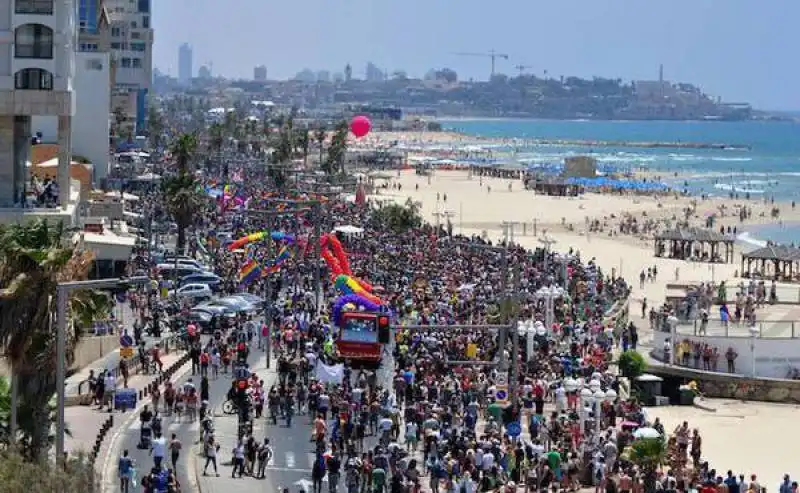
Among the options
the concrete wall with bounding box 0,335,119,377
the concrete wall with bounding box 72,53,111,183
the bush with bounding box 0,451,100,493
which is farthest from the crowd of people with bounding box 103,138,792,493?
the concrete wall with bounding box 72,53,111,183

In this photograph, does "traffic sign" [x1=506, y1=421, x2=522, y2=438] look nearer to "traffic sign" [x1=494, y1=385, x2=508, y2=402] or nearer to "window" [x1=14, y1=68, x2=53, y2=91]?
"traffic sign" [x1=494, y1=385, x2=508, y2=402]

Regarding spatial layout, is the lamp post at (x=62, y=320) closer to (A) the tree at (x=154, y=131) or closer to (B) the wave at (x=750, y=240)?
(B) the wave at (x=750, y=240)

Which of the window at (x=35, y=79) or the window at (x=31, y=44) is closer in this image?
the window at (x=31, y=44)

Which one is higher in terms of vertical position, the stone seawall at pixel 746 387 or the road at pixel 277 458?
the road at pixel 277 458

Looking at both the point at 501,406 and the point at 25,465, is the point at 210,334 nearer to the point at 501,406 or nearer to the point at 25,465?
the point at 501,406

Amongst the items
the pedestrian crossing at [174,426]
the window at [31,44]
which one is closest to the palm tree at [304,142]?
the window at [31,44]

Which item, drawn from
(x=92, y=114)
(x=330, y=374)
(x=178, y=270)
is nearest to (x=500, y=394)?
(x=330, y=374)
